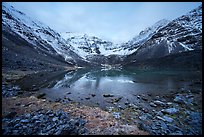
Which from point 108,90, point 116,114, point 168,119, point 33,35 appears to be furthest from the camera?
point 33,35

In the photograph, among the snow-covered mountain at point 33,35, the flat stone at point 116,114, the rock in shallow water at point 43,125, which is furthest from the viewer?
the snow-covered mountain at point 33,35

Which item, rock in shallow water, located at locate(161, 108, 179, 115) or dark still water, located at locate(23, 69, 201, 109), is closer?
rock in shallow water, located at locate(161, 108, 179, 115)

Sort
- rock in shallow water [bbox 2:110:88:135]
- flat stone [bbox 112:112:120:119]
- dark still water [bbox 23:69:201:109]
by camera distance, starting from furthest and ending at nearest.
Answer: dark still water [bbox 23:69:201:109]
flat stone [bbox 112:112:120:119]
rock in shallow water [bbox 2:110:88:135]

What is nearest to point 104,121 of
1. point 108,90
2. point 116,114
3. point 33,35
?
point 116,114

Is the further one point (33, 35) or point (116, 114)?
point (33, 35)

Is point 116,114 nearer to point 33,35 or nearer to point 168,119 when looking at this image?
point 168,119

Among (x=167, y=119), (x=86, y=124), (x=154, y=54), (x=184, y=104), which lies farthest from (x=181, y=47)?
(x=86, y=124)

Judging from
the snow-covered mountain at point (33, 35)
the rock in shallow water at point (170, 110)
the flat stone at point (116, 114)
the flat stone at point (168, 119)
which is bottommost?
the flat stone at point (116, 114)

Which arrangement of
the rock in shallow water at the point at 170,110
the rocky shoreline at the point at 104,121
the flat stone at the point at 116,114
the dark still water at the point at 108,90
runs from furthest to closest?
the dark still water at the point at 108,90 < the rock in shallow water at the point at 170,110 < the flat stone at the point at 116,114 < the rocky shoreline at the point at 104,121

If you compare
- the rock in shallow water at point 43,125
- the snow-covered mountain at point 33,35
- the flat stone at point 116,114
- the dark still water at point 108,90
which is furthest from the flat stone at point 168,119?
the snow-covered mountain at point 33,35

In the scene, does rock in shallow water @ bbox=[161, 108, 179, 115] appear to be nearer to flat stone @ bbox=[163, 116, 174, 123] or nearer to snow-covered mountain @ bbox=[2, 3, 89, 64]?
flat stone @ bbox=[163, 116, 174, 123]

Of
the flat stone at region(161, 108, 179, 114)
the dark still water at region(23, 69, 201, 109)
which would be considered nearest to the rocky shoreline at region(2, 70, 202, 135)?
the flat stone at region(161, 108, 179, 114)

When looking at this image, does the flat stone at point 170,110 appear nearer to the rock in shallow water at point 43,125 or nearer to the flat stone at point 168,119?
the flat stone at point 168,119

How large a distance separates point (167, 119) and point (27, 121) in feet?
43.3
